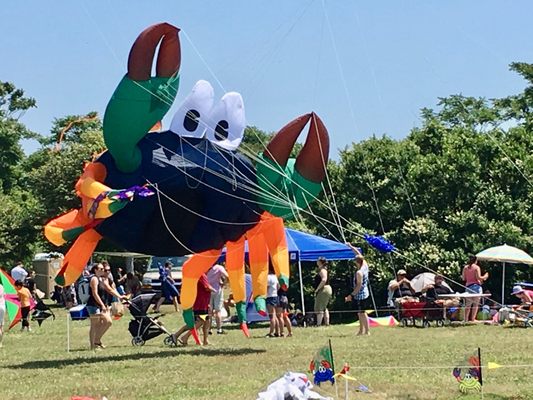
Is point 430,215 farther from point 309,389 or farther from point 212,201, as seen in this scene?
point 309,389

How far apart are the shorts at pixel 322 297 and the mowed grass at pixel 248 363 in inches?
44.4

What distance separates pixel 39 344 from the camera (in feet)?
60.1

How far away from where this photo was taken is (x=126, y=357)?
15.0 m

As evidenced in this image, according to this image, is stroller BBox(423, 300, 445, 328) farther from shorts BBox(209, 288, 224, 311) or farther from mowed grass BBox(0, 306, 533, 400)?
shorts BBox(209, 288, 224, 311)

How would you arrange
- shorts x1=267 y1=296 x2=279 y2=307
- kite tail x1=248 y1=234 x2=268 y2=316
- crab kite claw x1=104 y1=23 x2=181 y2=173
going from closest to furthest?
crab kite claw x1=104 y1=23 x2=181 y2=173, kite tail x1=248 y1=234 x2=268 y2=316, shorts x1=267 y1=296 x2=279 y2=307

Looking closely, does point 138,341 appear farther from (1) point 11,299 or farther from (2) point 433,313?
(2) point 433,313

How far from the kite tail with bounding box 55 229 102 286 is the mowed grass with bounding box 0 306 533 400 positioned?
1.34 metres

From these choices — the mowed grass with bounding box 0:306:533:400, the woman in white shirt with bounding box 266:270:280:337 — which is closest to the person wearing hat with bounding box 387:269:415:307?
the mowed grass with bounding box 0:306:533:400

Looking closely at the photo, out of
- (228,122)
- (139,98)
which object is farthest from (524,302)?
(139,98)

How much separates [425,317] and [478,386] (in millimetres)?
10303

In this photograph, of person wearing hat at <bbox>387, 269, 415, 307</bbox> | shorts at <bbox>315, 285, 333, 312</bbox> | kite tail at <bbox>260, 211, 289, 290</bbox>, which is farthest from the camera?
person wearing hat at <bbox>387, 269, 415, 307</bbox>

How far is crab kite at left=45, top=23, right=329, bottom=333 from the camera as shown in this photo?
546 inches

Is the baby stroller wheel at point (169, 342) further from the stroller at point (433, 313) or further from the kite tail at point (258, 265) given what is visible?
the stroller at point (433, 313)

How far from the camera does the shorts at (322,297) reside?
21.2 meters
